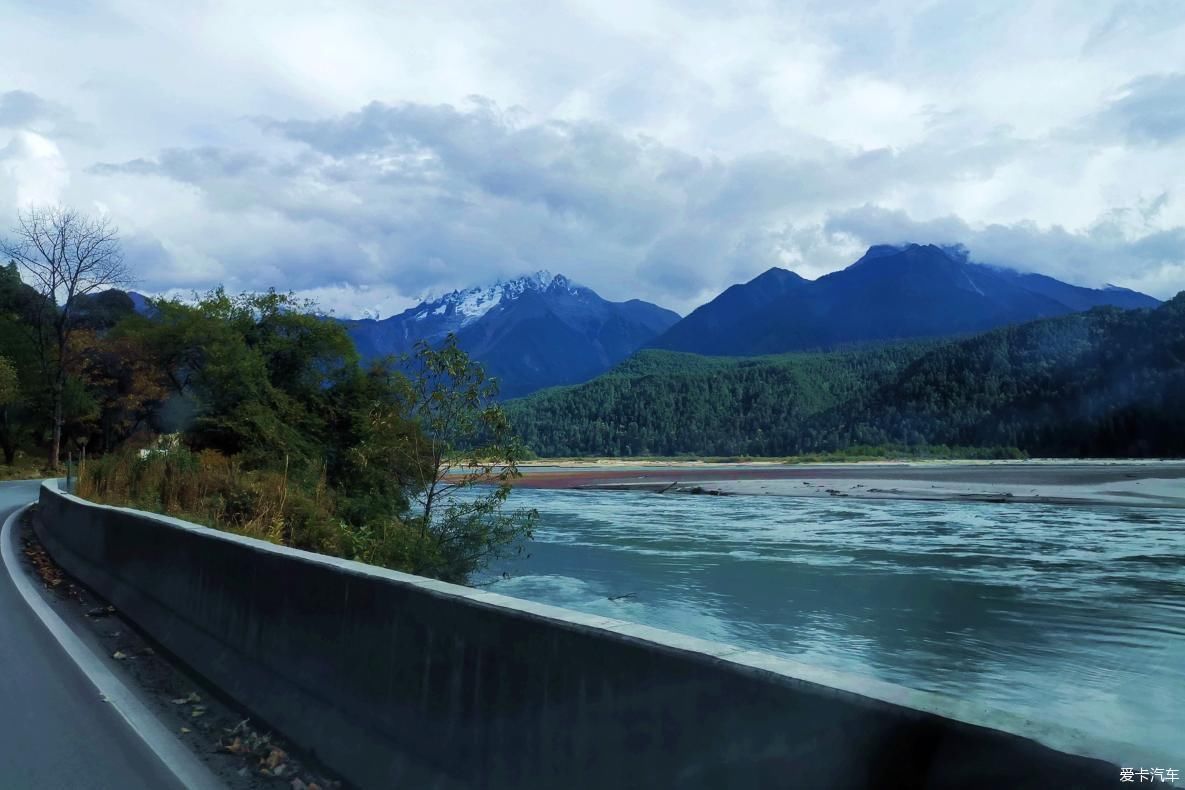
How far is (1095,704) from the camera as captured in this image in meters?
11.7

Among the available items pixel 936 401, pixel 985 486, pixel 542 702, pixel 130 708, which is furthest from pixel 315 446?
pixel 936 401

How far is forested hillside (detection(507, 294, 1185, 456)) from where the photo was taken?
92.4 metres

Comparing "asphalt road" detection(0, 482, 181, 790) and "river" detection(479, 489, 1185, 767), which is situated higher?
"asphalt road" detection(0, 482, 181, 790)

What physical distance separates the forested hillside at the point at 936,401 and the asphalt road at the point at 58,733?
73895 mm

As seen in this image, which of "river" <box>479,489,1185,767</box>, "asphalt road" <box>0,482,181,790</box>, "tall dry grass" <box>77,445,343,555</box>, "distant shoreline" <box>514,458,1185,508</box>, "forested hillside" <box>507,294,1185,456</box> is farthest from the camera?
"forested hillside" <box>507,294,1185,456</box>

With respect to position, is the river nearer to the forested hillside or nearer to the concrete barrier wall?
the concrete barrier wall

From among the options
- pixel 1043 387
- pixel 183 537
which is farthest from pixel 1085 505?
pixel 1043 387

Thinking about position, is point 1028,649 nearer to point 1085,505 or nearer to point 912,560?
point 912,560

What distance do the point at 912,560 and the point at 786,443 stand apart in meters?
126

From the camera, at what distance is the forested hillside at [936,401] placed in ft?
303

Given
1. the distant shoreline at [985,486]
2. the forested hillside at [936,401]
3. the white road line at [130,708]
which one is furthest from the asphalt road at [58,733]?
the forested hillside at [936,401]

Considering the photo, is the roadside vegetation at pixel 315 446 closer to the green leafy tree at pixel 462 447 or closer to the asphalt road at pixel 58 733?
the green leafy tree at pixel 462 447

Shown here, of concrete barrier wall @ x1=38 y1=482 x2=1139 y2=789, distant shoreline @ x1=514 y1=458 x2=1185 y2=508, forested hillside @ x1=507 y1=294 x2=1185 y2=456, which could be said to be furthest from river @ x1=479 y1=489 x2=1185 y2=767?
forested hillside @ x1=507 y1=294 x2=1185 y2=456

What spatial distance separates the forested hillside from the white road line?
71.9 metres
